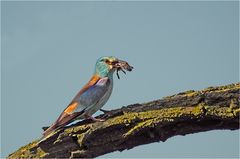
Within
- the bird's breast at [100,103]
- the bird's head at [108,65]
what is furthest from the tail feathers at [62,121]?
the bird's head at [108,65]

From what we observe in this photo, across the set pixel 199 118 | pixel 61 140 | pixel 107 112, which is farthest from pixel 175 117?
pixel 61 140

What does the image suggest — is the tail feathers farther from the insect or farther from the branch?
the insect

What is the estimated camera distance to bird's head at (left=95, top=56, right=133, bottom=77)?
17.7 ft

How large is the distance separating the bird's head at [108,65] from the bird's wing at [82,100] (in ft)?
0.34

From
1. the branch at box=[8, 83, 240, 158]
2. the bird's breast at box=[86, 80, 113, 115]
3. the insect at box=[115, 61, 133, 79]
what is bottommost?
the branch at box=[8, 83, 240, 158]

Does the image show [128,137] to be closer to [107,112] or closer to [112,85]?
[107,112]

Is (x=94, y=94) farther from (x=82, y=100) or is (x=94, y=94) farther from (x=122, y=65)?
(x=122, y=65)

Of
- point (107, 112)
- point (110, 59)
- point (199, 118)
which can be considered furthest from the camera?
point (110, 59)

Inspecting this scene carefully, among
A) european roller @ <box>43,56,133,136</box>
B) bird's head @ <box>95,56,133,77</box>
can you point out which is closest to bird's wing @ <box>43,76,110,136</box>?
european roller @ <box>43,56,133,136</box>

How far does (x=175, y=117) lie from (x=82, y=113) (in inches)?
39.0

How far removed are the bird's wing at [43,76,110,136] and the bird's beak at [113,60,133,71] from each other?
0.63 feet

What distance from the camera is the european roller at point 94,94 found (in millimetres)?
5051

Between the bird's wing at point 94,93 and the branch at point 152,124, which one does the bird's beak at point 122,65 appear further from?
the branch at point 152,124

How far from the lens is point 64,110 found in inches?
202
